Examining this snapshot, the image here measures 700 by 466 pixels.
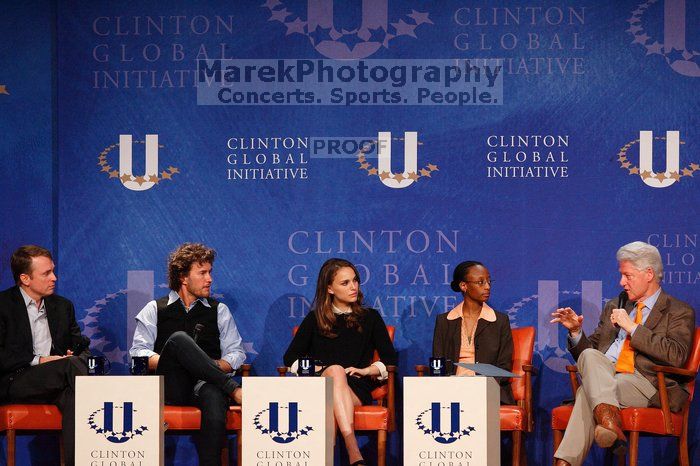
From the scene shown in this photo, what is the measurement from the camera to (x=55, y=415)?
5.23 m

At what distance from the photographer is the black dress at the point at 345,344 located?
18.4 ft

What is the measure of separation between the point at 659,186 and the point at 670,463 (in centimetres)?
175

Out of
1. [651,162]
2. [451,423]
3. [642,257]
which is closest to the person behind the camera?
[451,423]

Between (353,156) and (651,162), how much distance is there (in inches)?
74.9

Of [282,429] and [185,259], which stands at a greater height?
[185,259]

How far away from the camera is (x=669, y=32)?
607 centimetres

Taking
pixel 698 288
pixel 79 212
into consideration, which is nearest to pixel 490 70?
pixel 698 288

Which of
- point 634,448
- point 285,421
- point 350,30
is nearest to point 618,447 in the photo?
point 634,448

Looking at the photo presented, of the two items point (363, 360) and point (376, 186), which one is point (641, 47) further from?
point (363, 360)

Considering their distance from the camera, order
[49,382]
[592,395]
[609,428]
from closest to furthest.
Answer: [609,428] < [592,395] < [49,382]

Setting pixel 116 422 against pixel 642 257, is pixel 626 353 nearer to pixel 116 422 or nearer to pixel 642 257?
pixel 642 257

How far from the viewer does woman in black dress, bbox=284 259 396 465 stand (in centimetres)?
560

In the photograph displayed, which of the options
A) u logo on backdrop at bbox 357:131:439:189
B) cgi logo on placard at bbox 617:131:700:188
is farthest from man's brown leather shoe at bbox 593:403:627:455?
u logo on backdrop at bbox 357:131:439:189

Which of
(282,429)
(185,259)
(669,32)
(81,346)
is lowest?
(282,429)
